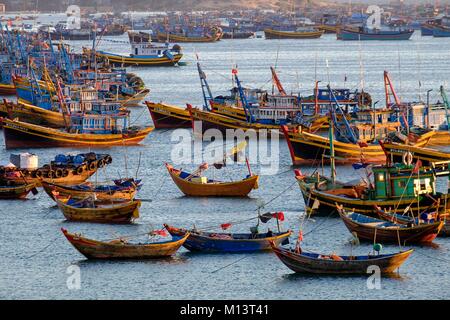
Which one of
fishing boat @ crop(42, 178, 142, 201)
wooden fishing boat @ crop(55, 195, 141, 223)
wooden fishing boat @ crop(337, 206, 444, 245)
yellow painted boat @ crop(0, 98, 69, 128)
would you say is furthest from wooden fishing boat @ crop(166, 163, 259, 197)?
yellow painted boat @ crop(0, 98, 69, 128)

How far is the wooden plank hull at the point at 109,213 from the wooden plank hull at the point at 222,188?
7.11 meters

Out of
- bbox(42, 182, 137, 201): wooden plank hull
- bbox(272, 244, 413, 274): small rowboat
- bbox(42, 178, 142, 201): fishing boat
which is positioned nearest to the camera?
bbox(272, 244, 413, 274): small rowboat

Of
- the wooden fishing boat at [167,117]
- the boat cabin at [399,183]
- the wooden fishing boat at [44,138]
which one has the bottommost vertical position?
the wooden fishing boat at [167,117]

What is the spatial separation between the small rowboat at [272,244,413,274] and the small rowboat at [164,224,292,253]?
3076 mm

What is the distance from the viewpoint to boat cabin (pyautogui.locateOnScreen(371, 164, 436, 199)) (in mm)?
56031

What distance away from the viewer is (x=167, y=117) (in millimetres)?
98938

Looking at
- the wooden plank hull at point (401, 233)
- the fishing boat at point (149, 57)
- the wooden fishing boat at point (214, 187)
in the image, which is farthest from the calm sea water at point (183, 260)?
the fishing boat at point (149, 57)

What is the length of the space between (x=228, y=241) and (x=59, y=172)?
713 inches

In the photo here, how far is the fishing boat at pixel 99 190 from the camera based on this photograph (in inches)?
2422

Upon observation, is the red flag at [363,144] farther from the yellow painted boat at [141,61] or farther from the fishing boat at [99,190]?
the yellow painted boat at [141,61]

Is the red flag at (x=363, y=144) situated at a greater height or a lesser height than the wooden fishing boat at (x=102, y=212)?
lesser

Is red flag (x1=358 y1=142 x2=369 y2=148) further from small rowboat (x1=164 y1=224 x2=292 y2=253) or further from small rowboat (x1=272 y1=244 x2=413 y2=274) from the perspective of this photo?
small rowboat (x1=272 y1=244 x2=413 y2=274)

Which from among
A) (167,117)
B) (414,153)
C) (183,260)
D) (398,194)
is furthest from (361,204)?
(167,117)

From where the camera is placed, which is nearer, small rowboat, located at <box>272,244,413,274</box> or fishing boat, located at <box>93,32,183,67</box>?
small rowboat, located at <box>272,244,413,274</box>
